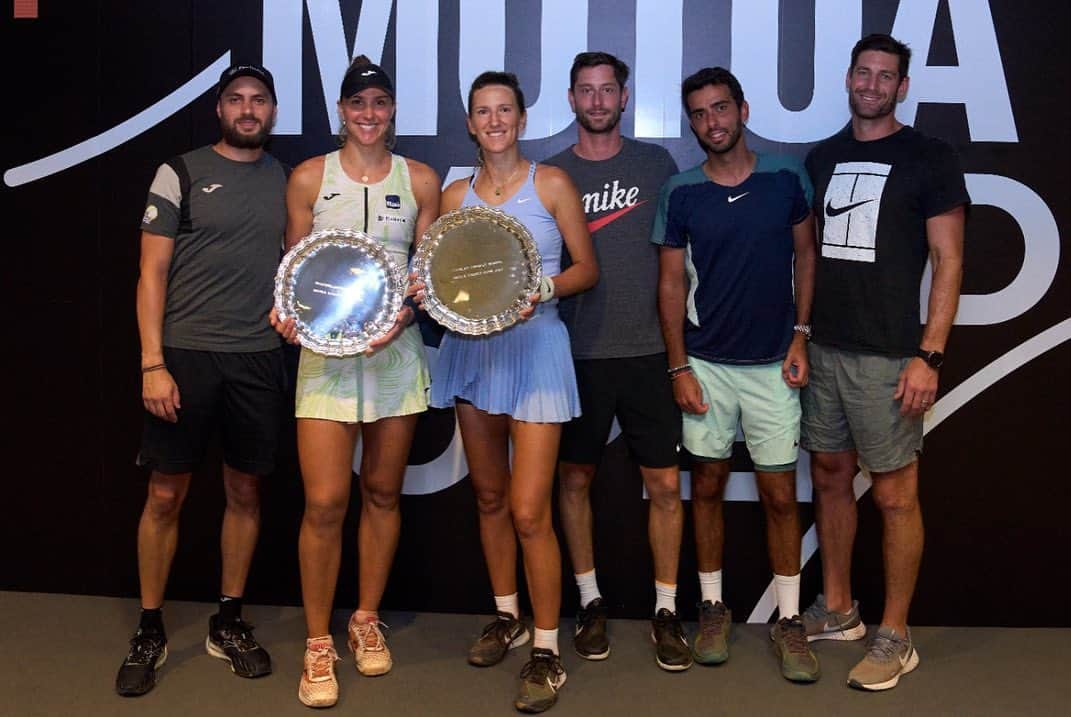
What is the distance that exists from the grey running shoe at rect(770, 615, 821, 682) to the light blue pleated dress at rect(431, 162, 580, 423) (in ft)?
3.45

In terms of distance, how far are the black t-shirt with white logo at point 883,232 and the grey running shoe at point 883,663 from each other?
923 millimetres

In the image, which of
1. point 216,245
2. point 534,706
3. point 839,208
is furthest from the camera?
point 839,208

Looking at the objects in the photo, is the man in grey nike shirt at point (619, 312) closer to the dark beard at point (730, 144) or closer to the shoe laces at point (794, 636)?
the dark beard at point (730, 144)

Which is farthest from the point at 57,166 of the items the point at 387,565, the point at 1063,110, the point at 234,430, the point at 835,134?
the point at 1063,110

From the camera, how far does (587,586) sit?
3.35 meters

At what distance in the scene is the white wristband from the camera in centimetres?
268

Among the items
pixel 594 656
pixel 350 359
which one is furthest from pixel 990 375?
pixel 350 359

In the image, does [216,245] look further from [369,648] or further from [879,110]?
[879,110]

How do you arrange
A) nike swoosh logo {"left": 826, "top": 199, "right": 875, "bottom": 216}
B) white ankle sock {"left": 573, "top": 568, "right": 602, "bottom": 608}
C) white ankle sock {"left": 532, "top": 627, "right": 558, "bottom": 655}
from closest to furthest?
white ankle sock {"left": 532, "top": 627, "right": 558, "bottom": 655}
nike swoosh logo {"left": 826, "top": 199, "right": 875, "bottom": 216}
white ankle sock {"left": 573, "top": 568, "right": 602, "bottom": 608}

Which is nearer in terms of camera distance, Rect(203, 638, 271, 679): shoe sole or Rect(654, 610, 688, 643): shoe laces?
Rect(203, 638, 271, 679): shoe sole

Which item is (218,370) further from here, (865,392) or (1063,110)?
(1063,110)

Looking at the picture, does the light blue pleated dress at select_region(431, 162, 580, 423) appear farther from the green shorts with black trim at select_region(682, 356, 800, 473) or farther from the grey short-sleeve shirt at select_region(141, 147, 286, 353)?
the grey short-sleeve shirt at select_region(141, 147, 286, 353)

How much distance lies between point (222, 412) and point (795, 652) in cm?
198

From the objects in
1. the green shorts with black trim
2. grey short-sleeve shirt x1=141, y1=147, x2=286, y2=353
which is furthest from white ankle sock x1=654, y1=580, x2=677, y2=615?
grey short-sleeve shirt x1=141, y1=147, x2=286, y2=353
